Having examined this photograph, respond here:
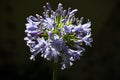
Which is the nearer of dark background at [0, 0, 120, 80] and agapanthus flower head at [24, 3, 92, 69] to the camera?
agapanthus flower head at [24, 3, 92, 69]

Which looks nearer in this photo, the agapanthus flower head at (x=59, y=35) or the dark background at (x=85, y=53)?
the agapanthus flower head at (x=59, y=35)

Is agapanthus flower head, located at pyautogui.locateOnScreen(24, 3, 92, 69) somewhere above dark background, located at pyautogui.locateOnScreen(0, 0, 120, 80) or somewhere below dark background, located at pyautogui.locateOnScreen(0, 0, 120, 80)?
below

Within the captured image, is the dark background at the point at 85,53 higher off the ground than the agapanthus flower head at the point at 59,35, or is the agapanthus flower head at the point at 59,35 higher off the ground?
the dark background at the point at 85,53

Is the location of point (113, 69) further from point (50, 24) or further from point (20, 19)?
point (50, 24)
